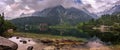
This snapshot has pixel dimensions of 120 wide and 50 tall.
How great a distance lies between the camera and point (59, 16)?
9.48 m

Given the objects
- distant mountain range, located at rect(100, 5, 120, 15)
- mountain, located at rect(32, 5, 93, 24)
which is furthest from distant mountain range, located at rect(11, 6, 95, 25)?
distant mountain range, located at rect(100, 5, 120, 15)

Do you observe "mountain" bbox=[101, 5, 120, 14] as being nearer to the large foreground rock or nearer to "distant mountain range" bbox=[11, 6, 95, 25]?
"distant mountain range" bbox=[11, 6, 95, 25]

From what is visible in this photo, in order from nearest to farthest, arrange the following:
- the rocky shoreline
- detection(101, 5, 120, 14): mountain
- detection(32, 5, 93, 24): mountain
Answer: the rocky shoreline < detection(32, 5, 93, 24): mountain < detection(101, 5, 120, 14): mountain

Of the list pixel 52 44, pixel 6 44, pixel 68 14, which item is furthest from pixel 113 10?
pixel 6 44

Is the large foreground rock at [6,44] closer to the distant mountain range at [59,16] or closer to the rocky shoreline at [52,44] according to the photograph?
the rocky shoreline at [52,44]

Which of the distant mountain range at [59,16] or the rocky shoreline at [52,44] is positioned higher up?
the distant mountain range at [59,16]

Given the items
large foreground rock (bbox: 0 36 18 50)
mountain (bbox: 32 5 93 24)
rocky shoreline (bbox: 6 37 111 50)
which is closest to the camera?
large foreground rock (bbox: 0 36 18 50)

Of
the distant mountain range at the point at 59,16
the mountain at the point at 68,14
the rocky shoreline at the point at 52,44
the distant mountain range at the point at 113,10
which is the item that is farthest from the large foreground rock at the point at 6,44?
the distant mountain range at the point at 113,10

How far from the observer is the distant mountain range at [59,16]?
9.35 metres

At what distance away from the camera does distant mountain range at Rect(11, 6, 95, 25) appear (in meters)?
9.35

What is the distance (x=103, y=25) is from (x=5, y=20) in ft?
10.8

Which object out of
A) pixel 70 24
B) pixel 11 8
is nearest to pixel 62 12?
pixel 70 24

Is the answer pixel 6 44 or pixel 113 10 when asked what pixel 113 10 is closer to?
pixel 113 10

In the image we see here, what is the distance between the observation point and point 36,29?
9.39 meters
